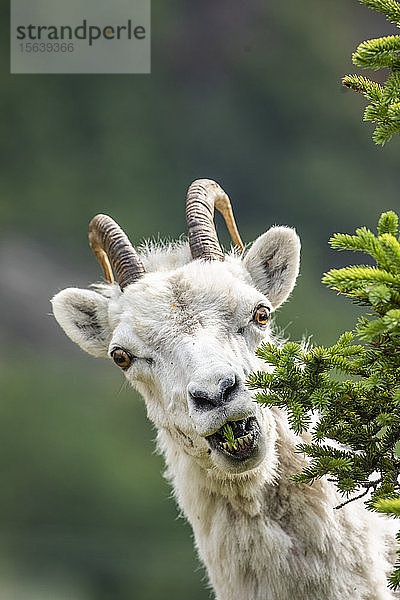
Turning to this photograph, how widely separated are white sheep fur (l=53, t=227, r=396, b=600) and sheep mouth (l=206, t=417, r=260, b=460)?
2.1 inches

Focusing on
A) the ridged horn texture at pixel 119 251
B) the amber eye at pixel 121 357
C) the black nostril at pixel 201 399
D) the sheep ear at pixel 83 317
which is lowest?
the black nostril at pixel 201 399

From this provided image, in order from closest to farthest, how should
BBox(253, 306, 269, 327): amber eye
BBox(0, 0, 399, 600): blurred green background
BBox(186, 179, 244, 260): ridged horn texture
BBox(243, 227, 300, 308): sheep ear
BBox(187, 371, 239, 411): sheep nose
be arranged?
1. BBox(187, 371, 239, 411): sheep nose
2. BBox(253, 306, 269, 327): amber eye
3. BBox(186, 179, 244, 260): ridged horn texture
4. BBox(243, 227, 300, 308): sheep ear
5. BBox(0, 0, 399, 600): blurred green background

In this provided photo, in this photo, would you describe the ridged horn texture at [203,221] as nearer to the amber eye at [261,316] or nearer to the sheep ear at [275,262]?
the sheep ear at [275,262]

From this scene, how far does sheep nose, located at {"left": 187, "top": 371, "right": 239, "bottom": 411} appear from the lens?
10.1 feet

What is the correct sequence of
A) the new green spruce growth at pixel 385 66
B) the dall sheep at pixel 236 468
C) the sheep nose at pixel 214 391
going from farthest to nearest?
the dall sheep at pixel 236 468, the sheep nose at pixel 214 391, the new green spruce growth at pixel 385 66

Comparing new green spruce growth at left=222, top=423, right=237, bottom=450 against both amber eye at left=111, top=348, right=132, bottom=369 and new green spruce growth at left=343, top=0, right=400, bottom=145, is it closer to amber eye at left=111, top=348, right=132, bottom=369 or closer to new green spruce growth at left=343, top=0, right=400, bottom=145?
amber eye at left=111, top=348, right=132, bottom=369

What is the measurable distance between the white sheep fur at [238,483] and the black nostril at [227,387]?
0.50ft

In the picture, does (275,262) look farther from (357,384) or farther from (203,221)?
(357,384)

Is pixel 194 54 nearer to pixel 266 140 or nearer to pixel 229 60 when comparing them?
pixel 229 60

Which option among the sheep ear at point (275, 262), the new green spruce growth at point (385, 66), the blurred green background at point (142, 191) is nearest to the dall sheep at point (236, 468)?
the sheep ear at point (275, 262)

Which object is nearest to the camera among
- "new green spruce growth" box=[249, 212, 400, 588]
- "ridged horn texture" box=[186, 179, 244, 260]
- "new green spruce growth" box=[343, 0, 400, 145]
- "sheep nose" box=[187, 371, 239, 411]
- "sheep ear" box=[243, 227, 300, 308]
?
"new green spruce growth" box=[249, 212, 400, 588]

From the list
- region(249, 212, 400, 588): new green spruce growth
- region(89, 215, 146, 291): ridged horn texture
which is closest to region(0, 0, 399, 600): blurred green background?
region(89, 215, 146, 291): ridged horn texture

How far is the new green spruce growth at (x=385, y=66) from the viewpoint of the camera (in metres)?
2.35

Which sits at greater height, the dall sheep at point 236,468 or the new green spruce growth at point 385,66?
the new green spruce growth at point 385,66
